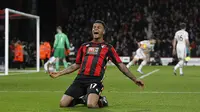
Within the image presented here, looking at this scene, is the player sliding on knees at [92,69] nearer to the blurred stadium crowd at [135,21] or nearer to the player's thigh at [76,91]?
the player's thigh at [76,91]

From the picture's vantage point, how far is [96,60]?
8.80 meters

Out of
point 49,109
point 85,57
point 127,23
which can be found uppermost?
point 127,23

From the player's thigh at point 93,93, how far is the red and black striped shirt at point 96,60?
146 millimetres

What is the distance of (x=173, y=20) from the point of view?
41750mm

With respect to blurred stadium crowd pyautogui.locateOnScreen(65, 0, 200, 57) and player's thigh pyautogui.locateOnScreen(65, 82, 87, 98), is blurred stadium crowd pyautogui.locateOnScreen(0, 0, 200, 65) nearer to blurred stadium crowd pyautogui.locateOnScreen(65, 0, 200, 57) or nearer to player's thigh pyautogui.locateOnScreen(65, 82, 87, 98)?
blurred stadium crowd pyautogui.locateOnScreen(65, 0, 200, 57)

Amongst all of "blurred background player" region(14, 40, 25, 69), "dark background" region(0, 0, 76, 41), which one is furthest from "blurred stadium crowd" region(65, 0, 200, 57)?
"blurred background player" region(14, 40, 25, 69)

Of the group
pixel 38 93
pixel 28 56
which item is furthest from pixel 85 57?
pixel 28 56

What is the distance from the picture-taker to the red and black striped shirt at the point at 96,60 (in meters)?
8.78

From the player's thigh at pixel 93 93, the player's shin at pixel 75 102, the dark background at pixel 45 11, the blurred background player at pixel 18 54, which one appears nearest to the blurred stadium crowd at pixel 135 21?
the dark background at pixel 45 11

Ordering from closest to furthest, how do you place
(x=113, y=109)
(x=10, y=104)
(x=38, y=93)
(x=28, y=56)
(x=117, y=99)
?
(x=113, y=109)
(x=10, y=104)
(x=117, y=99)
(x=38, y=93)
(x=28, y=56)

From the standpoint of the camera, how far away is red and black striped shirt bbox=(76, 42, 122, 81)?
878 cm

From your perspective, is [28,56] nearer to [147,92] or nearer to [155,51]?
[155,51]

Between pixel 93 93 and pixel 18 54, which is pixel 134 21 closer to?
pixel 18 54

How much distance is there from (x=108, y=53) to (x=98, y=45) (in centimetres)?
23
